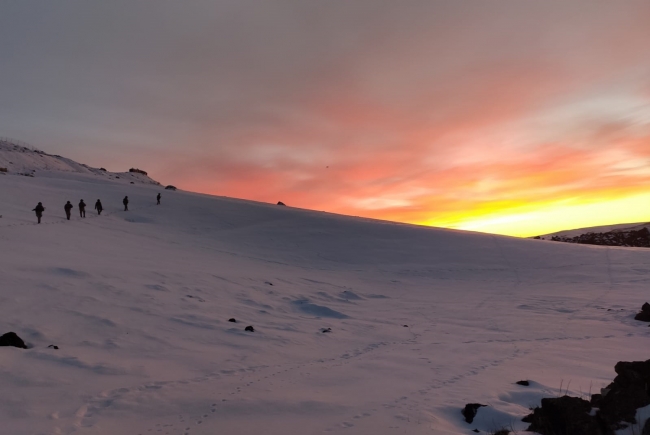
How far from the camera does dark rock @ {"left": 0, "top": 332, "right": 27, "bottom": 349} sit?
9117 millimetres

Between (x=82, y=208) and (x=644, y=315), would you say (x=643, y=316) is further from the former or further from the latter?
(x=82, y=208)

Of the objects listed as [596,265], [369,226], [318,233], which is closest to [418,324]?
[596,265]

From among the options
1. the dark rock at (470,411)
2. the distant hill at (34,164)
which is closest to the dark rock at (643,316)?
the dark rock at (470,411)

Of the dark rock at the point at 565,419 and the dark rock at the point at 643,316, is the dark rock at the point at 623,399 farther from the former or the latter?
the dark rock at the point at 643,316

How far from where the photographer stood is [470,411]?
23.6ft

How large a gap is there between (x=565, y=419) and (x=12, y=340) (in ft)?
31.9

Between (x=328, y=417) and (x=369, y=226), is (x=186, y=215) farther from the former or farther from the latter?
(x=328, y=417)

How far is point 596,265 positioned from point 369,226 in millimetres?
19572

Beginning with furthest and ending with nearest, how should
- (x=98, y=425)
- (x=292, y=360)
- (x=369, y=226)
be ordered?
(x=369, y=226)
(x=292, y=360)
(x=98, y=425)

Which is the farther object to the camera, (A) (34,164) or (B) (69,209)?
(A) (34,164)

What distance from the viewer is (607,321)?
16.5m

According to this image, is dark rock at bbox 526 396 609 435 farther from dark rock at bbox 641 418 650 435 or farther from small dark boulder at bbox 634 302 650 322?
small dark boulder at bbox 634 302 650 322

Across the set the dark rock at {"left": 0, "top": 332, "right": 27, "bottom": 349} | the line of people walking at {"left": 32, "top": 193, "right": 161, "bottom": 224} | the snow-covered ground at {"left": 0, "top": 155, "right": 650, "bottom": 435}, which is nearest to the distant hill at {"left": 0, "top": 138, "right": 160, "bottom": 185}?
the line of people walking at {"left": 32, "top": 193, "right": 161, "bottom": 224}

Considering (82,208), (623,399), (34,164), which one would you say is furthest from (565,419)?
(34,164)
